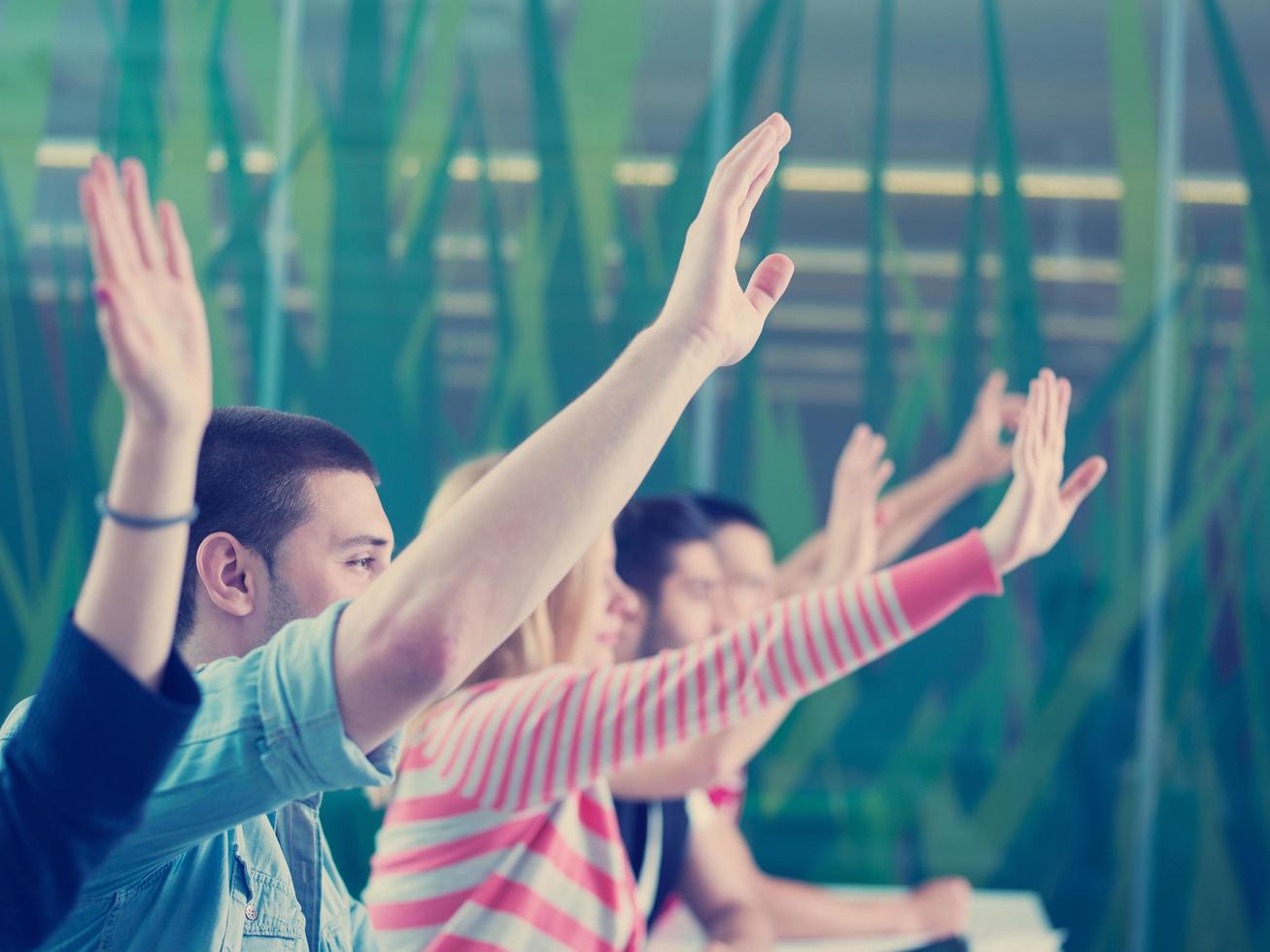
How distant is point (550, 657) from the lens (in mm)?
1688

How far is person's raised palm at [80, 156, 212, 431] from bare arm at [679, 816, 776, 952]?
64.4 inches

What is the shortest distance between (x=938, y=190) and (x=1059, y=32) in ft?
1.70

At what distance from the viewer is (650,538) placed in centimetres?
233

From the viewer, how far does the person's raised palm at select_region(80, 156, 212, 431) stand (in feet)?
2.08

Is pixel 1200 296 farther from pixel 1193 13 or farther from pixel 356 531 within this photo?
pixel 356 531

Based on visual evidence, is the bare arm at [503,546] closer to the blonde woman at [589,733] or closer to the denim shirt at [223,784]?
the denim shirt at [223,784]

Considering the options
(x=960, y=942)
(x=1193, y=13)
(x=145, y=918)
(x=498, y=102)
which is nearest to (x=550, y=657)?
(x=145, y=918)

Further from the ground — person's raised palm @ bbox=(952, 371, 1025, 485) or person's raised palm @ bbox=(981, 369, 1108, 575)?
person's raised palm @ bbox=(981, 369, 1108, 575)

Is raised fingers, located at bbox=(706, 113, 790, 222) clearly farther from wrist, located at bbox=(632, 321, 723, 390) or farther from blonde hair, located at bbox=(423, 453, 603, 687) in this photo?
blonde hair, located at bbox=(423, 453, 603, 687)

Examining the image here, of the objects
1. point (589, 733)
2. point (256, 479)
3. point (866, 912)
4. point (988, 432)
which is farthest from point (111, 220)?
point (988, 432)

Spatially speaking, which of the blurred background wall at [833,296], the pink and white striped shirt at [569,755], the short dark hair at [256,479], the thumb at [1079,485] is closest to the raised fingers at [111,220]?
the short dark hair at [256,479]

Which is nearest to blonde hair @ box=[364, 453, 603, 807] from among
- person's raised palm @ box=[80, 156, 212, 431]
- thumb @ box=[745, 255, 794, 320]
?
thumb @ box=[745, 255, 794, 320]

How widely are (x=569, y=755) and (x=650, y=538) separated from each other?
115 cm

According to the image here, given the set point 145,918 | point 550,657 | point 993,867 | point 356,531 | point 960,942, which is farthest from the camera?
point 993,867
